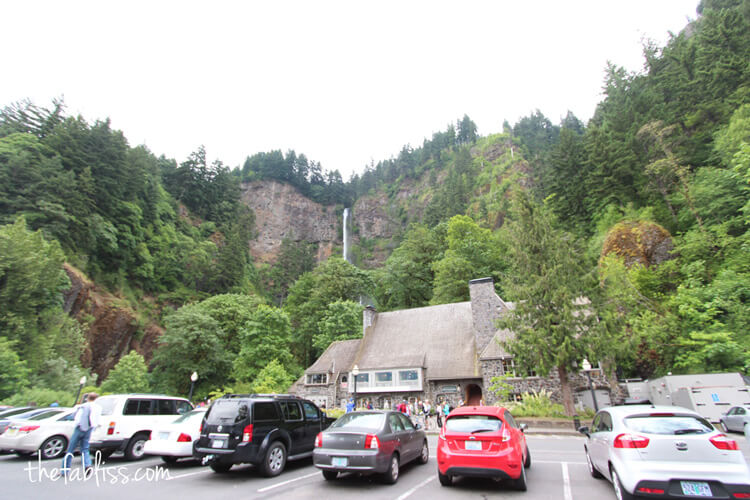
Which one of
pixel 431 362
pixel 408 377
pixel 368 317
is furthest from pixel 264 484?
pixel 368 317

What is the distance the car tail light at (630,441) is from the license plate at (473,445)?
2.24 m

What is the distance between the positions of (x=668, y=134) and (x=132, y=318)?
188ft

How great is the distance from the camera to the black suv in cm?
756

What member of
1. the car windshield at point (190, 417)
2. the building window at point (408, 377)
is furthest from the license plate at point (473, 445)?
the building window at point (408, 377)

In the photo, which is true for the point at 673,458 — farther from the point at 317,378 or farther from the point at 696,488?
the point at 317,378

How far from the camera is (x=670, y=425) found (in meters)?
5.54

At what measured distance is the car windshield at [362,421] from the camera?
759 cm

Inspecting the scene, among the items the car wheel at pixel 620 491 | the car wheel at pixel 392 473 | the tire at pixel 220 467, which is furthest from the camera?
the tire at pixel 220 467

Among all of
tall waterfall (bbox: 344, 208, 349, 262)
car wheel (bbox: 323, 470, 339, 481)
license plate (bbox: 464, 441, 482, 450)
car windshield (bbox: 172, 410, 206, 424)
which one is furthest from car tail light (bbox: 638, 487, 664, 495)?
tall waterfall (bbox: 344, 208, 349, 262)

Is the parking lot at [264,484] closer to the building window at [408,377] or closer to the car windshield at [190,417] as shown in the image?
the car windshield at [190,417]

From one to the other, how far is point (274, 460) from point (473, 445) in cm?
464

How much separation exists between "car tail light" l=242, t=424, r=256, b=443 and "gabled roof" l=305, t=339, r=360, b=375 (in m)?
26.0

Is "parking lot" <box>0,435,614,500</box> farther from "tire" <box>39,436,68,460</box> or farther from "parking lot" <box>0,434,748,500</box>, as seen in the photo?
"tire" <box>39,436,68,460</box>

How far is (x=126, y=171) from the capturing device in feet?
150
